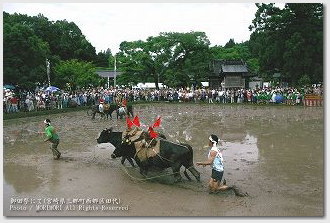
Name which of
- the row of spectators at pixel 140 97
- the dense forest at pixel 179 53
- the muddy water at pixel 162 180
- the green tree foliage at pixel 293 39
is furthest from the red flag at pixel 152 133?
the green tree foliage at pixel 293 39

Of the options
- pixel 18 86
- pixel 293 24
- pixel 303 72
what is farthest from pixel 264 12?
pixel 18 86

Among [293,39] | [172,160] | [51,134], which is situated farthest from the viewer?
[293,39]

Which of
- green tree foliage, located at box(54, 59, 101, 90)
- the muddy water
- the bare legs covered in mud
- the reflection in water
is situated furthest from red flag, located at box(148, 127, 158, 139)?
green tree foliage, located at box(54, 59, 101, 90)

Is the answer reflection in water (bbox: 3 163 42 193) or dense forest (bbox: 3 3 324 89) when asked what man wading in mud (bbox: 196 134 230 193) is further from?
dense forest (bbox: 3 3 324 89)

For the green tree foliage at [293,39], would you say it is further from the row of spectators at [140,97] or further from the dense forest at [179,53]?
the row of spectators at [140,97]

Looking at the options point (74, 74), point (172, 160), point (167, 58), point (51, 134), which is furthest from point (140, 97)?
point (172, 160)

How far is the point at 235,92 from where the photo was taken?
Answer: 135ft

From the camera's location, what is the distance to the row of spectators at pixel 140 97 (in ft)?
98.8

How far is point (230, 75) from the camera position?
172ft

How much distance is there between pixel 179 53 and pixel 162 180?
128 feet

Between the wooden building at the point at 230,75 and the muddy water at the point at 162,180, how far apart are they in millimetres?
32327

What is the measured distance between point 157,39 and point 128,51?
3.65m

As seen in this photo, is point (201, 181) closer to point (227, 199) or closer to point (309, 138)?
point (227, 199)

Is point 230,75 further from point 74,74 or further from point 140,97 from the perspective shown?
point 74,74
